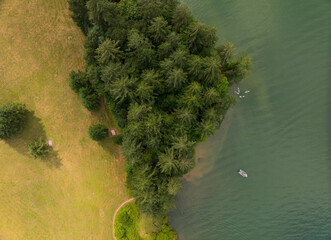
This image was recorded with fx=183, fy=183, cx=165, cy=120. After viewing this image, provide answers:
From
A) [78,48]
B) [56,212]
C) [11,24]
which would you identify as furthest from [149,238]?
[11,24]

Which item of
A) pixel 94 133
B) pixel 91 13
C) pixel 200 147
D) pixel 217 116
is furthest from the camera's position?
pixel 200 147

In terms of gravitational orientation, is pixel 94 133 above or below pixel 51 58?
below

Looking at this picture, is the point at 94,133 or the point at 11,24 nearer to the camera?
the point at 94,133

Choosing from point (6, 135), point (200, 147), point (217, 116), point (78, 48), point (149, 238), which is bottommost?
point (149, 238)

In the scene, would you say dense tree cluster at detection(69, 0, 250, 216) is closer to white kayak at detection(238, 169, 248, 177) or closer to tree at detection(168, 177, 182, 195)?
tree at detection(168, 177, 182, 195)

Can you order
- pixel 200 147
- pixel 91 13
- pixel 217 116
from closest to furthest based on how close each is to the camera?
1. pixel 91 13
2. pixel 217 116
3. pixel 200 147

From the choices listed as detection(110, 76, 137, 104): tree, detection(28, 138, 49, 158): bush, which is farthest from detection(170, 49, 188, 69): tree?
detection(28, 138, 49, 158): bush

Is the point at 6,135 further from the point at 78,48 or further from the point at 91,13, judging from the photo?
the point at 91,13
